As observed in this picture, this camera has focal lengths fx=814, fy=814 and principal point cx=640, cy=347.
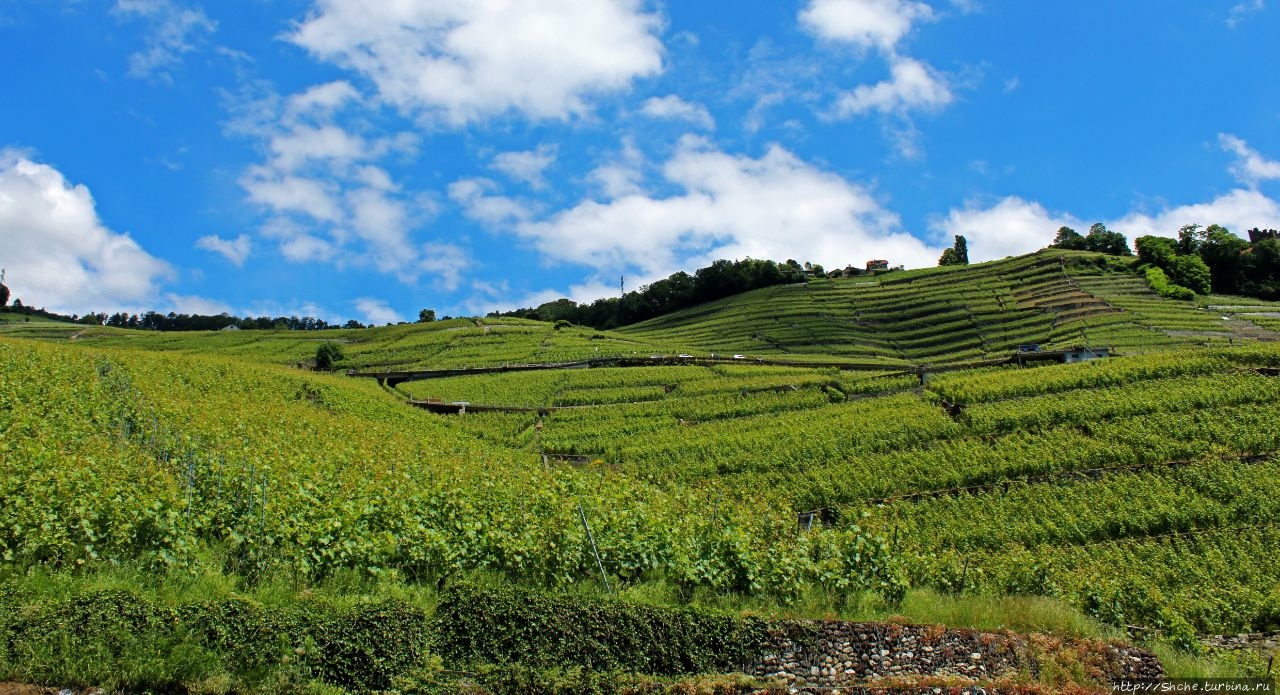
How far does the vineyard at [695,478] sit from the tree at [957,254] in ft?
193

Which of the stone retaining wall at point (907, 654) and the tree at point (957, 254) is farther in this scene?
the tree at point (957, 254)

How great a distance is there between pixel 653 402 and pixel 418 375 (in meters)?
22.3

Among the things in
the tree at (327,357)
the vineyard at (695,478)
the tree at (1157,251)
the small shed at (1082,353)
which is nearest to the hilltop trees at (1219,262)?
the tree at (1157,251)

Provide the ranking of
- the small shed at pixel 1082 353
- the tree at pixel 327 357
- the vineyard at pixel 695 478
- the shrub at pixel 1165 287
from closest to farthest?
the vineyard at pixel 695 478
the small shed at pixel 1082 353
the tree at pixel 327 357
the shrub at pixel 1165 287

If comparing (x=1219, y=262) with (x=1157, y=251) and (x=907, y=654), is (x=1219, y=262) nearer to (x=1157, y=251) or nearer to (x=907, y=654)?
(x=1157, y=251)

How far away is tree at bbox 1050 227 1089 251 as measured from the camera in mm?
109750

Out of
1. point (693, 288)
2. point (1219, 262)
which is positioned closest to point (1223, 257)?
point (1219, 262)

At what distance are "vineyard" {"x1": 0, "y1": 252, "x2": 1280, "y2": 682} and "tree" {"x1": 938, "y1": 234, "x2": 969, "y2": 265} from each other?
58.8 meters

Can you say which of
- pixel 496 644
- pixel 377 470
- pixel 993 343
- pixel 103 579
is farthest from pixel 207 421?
pixel 993 343

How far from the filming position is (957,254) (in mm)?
123875

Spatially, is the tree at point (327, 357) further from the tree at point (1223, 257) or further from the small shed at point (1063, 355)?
the tree at point (1223, 257)

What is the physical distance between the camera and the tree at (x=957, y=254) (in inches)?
4843

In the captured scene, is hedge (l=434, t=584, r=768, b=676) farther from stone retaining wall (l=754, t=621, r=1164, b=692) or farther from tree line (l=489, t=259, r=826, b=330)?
tree line (l=489, t=259, r=826, b=330)

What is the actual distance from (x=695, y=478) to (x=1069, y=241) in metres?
98.7
